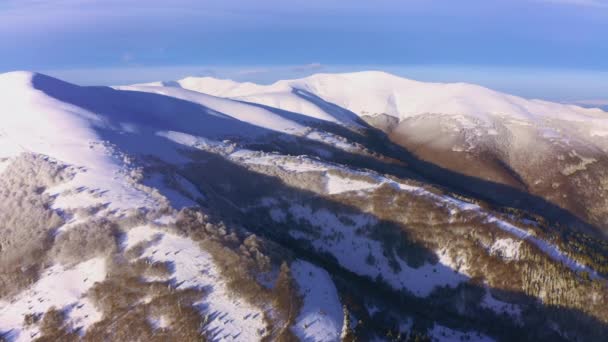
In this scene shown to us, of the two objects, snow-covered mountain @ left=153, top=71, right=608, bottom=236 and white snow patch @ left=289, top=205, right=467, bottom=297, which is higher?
white snow patch @ left=289, top=205, right=467, bottom=297

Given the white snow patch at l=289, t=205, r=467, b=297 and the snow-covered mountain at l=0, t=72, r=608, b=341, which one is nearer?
the snow-covered mountain at l=0, t=72, r=608, b=341

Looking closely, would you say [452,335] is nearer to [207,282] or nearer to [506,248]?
[506,248]

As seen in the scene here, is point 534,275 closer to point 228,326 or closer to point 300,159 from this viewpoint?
point 228,326

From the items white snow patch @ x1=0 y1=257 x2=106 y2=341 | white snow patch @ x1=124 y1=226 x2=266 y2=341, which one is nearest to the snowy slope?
white snow patch @ x1=124 y1=226 x2=266 y2=341

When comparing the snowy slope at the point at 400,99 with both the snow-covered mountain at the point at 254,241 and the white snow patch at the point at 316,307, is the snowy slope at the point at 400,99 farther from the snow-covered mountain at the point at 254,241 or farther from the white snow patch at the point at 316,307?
the white snow patch at the point at 316,307

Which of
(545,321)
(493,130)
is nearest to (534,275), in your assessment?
(545,321)

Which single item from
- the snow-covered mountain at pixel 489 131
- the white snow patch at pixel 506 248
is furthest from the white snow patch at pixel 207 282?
the snow-covered mountain at pixel 489 131

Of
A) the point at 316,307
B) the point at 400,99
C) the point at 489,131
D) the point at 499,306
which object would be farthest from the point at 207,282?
the point at 400,99

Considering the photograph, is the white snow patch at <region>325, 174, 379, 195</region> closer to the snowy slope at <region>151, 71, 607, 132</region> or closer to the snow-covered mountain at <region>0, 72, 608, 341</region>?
the snow-covered mountain at <region>0, 72, 608, 341</region>
